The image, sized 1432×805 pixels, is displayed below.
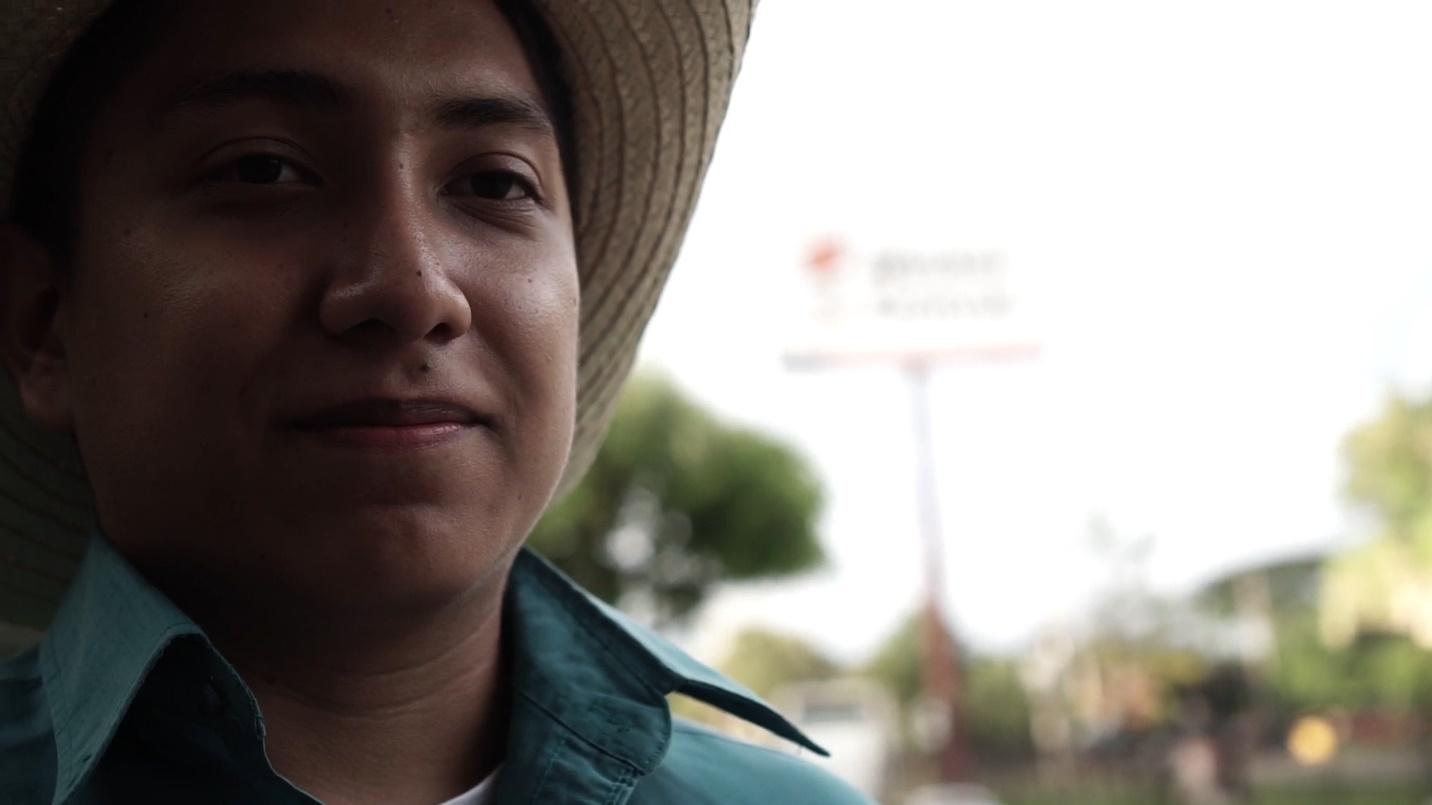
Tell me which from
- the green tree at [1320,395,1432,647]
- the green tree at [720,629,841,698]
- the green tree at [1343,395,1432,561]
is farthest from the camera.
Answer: the green tree at [720,629,841,698]

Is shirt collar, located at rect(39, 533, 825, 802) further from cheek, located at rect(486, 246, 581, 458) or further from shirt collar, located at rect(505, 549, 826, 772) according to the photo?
cheek, located at rect(486, 246, 581, 458)

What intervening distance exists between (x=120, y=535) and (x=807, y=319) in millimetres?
21764

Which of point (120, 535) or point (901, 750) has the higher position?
point (120, 535)

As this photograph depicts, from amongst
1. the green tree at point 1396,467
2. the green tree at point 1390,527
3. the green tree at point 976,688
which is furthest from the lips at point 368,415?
the green tree at point 976,688

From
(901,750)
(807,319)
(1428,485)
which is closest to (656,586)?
(807,319)

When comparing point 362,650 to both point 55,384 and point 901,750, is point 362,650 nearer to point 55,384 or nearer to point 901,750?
point 55,384

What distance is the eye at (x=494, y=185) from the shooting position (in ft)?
3.90

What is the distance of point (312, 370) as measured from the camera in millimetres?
1047

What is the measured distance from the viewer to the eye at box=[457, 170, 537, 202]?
1.19 m

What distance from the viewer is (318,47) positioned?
111 cm

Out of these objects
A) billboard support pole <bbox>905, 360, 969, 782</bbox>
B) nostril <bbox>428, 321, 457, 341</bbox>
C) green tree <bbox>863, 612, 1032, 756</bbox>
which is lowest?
green tree <bbox>863, 612, 1032, 756</bbox>

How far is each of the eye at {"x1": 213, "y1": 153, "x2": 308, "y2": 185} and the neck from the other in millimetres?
323

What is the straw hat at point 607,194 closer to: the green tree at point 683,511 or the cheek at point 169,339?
the cheek at point 169,339

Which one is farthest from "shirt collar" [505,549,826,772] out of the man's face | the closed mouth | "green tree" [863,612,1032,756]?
"green tree" [863,612,1032,756]
